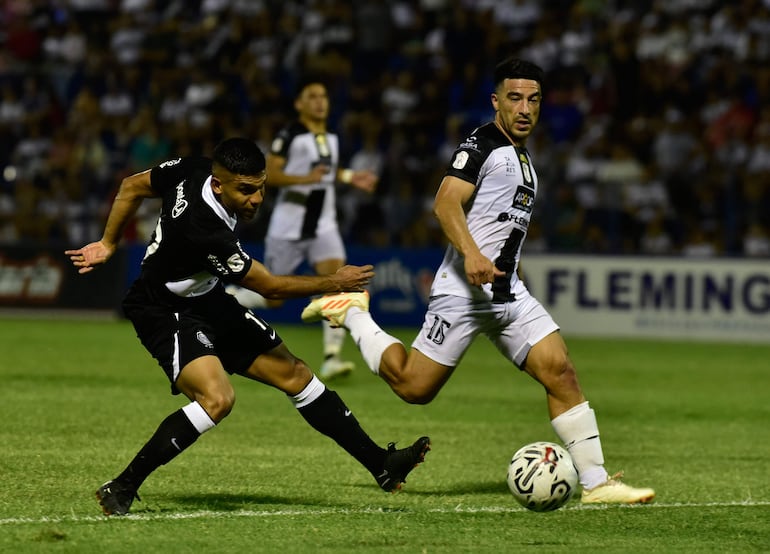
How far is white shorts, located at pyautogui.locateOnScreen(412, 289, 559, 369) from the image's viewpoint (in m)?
7.70

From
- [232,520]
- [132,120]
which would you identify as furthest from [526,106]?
[132,120]

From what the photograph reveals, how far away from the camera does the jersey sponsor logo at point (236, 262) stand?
683 cm

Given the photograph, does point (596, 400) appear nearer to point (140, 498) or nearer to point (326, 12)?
point (140, 498)

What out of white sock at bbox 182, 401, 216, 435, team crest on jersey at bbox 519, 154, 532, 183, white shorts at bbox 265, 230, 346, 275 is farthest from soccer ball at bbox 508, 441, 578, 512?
white shorts at bbox 265, 230, 346, 275

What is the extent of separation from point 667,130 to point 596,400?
8361 millimetres

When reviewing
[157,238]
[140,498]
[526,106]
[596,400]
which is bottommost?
[596,400]

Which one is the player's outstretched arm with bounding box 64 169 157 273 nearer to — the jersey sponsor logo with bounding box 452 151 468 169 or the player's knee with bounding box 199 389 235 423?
the player's knee with bounding box 199 389 235 423

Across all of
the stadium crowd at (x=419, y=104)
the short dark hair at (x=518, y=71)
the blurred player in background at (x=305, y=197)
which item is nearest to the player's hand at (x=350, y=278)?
the short dark hair at (x=518, y=71)

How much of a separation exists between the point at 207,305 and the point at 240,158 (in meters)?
0.92

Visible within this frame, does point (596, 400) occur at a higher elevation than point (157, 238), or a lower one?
lower

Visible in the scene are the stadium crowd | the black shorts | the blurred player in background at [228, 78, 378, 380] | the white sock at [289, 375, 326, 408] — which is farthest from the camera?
the stadium crowd

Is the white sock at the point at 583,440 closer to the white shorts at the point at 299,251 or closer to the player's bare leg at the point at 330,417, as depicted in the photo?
the player's bare leg at the point at 330,417

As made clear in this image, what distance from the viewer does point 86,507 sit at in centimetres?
698

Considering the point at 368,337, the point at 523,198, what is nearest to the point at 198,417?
the point at 368,337
